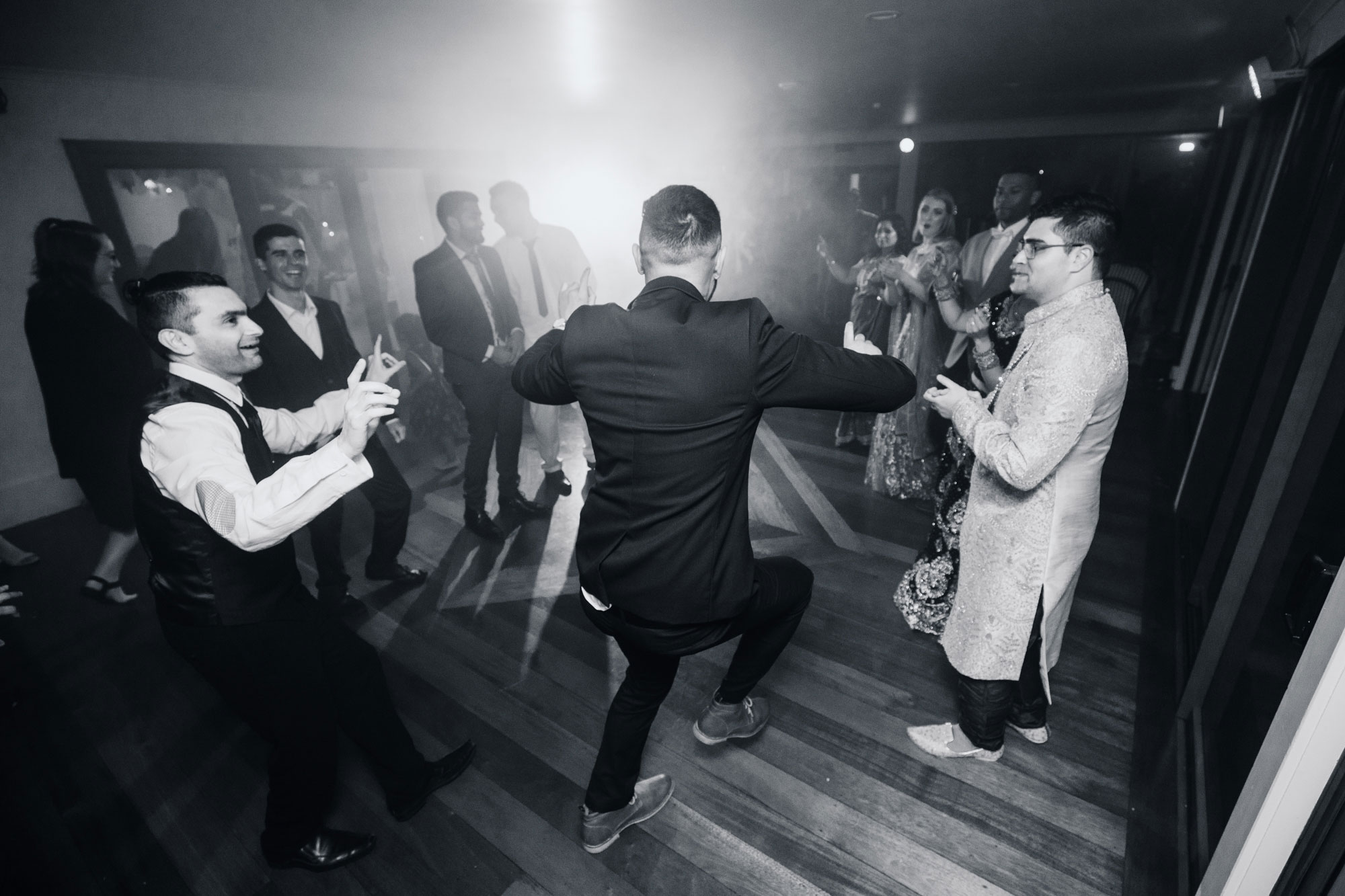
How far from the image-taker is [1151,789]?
6.14 feet

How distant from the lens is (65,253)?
2811mm

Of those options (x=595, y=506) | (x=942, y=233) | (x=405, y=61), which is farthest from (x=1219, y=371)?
(x=405, y=61)

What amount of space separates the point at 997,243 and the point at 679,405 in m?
2.71

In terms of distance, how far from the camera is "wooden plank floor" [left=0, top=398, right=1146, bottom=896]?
5.64ft

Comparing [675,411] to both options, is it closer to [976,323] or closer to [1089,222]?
[1089,222]

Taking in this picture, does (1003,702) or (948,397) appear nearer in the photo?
(948,397)

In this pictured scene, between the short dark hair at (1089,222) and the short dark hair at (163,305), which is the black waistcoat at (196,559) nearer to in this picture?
the short dark hair at (163,305)

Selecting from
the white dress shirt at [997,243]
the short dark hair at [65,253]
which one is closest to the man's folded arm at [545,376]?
the white dress shirt at [997,243]

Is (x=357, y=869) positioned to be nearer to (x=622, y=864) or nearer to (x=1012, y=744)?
(x=622, y=864)

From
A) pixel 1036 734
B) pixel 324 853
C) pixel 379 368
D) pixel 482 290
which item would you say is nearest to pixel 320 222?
pixel 482 290

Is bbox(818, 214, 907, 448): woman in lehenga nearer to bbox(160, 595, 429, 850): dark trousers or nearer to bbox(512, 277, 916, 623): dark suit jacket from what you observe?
bbox(512, 277, 916, 623): dark suit jacket

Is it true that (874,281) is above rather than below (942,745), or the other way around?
above

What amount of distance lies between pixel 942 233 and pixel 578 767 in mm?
3190

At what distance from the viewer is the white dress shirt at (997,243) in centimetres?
308
